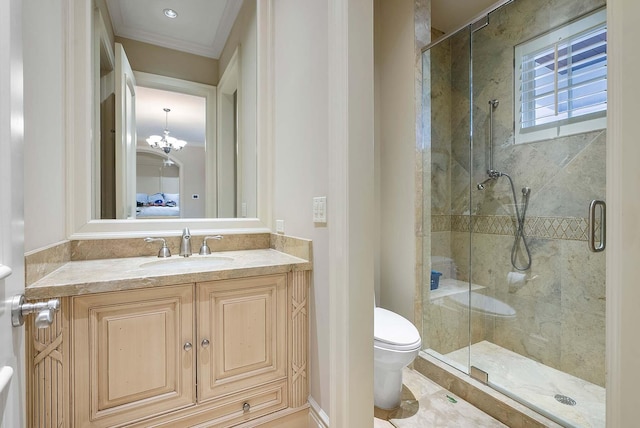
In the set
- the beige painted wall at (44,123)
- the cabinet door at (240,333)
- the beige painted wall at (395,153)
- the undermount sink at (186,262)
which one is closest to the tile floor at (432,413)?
the beige painted wall at (395,153)

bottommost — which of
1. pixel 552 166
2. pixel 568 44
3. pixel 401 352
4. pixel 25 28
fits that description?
pixel 401 352

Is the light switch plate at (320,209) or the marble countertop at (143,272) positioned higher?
the light switch plate at (320,209)

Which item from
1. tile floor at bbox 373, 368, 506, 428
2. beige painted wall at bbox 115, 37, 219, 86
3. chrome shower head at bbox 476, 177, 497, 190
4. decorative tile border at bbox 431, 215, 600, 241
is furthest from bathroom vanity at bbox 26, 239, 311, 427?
chrome shower head at bbox 476, 177, 497, 190

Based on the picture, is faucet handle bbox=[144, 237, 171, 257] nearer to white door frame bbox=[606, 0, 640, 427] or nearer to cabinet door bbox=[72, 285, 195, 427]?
cabinet door bbox=[72, 285, 195, 427]

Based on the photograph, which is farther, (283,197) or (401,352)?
(283,197)

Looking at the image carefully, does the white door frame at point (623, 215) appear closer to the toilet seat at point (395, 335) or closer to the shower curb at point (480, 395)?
the toilet seat at point (395, 335)

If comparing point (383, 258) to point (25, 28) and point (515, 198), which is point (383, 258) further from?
point (25, 28)

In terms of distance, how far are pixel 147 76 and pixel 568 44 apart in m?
2.72

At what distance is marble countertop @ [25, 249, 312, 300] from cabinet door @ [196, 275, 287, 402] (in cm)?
6

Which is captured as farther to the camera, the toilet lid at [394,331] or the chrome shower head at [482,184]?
the chrome shower head at [482,184]

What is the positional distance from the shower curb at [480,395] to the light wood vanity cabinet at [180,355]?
A: 1003 millimetres

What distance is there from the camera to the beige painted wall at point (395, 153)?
2.15m

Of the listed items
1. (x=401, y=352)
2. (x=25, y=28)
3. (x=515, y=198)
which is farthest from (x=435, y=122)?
(x=25, y=28)

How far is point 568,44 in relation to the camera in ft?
6.55
